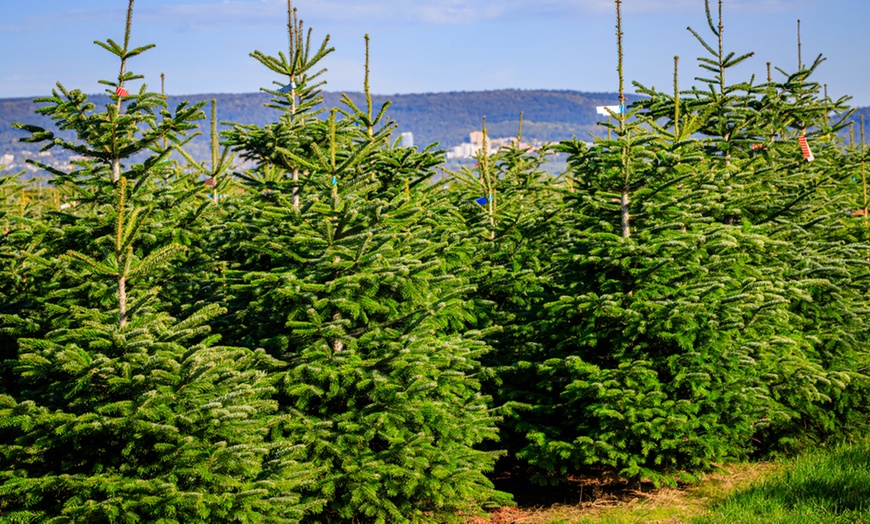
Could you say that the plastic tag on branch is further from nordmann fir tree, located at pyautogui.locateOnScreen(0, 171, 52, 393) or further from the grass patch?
nordmann fir tree, located at pyautogui.locateOnScreen(0, 171, 52, 393)

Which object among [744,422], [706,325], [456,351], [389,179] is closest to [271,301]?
[456,351]

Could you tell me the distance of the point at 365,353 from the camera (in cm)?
688

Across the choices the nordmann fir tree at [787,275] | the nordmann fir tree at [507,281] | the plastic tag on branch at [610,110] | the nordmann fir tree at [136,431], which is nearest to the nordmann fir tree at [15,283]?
the nordmann fir tree at [136,431]

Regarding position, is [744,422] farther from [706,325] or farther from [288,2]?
[288,2]

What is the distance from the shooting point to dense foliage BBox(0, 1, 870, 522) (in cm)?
538

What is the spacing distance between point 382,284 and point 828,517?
170 inches

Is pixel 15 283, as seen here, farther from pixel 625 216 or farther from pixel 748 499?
pixel 748 499

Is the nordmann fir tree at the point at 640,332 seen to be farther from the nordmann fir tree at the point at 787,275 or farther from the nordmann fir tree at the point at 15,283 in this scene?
the nordmann fir tree at the point at 15,283

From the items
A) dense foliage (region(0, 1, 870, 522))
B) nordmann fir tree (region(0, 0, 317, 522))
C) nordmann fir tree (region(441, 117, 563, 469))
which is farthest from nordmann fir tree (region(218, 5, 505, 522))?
nordmann fir tree (region(441, 117, 563, 469))

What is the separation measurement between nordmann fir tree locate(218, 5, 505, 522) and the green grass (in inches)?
87.3

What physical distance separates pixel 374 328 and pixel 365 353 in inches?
9.6

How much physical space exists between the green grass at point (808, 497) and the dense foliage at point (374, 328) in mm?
563

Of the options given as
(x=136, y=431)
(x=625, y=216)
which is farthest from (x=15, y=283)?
(x=625, y=216)

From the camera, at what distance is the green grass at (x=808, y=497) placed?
21.4ft
